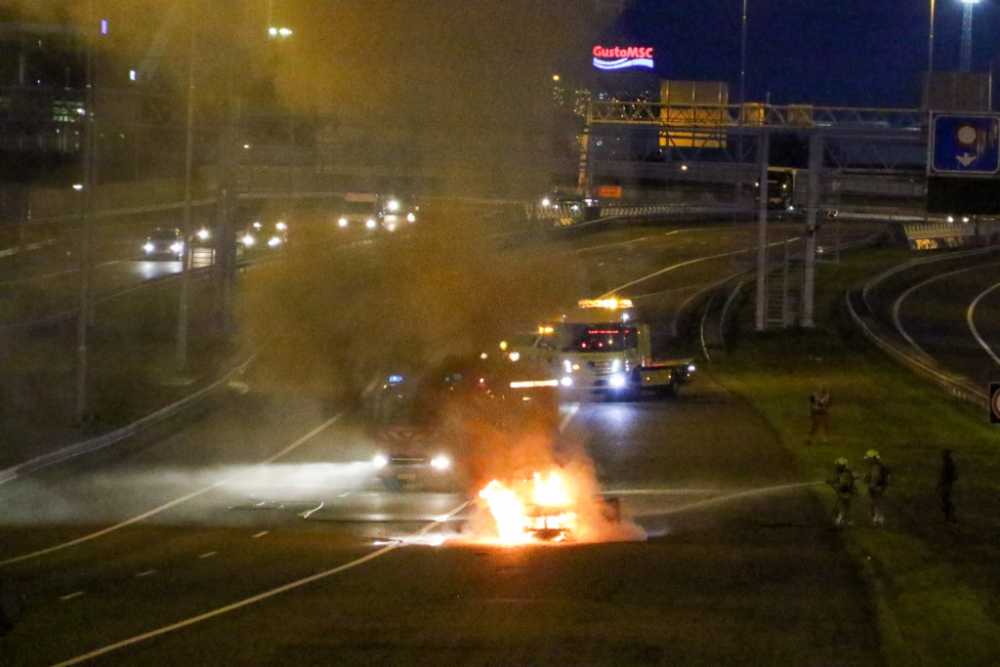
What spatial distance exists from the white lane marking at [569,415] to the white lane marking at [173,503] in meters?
3.81

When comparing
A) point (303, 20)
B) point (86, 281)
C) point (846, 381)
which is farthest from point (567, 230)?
point (303, 20)

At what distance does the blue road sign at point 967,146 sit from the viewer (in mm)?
11672

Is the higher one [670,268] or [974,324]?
[670,268]

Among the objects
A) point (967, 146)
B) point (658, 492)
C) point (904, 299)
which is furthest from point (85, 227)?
point (904, 299)

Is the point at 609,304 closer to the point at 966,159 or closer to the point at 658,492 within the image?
the point at 658,492

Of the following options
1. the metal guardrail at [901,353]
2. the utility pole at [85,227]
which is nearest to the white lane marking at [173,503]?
the utility pole at [85,227]

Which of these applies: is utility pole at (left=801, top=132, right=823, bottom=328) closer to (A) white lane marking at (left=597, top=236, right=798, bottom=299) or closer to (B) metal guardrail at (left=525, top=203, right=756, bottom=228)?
(B) metal guardrail at (left=525, top=203, right=756, bottom=228)

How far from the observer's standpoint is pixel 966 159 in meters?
11.7

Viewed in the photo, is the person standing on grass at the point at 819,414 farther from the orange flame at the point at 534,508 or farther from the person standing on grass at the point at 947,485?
the person standing on grass at the point at 947,485

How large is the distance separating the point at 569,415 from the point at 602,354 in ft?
12.7

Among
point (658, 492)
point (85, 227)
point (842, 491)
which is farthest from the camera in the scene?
point (85, 227)

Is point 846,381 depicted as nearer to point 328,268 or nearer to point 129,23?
point 328,268

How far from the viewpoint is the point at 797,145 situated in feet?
202

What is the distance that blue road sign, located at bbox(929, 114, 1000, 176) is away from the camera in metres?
11.7
